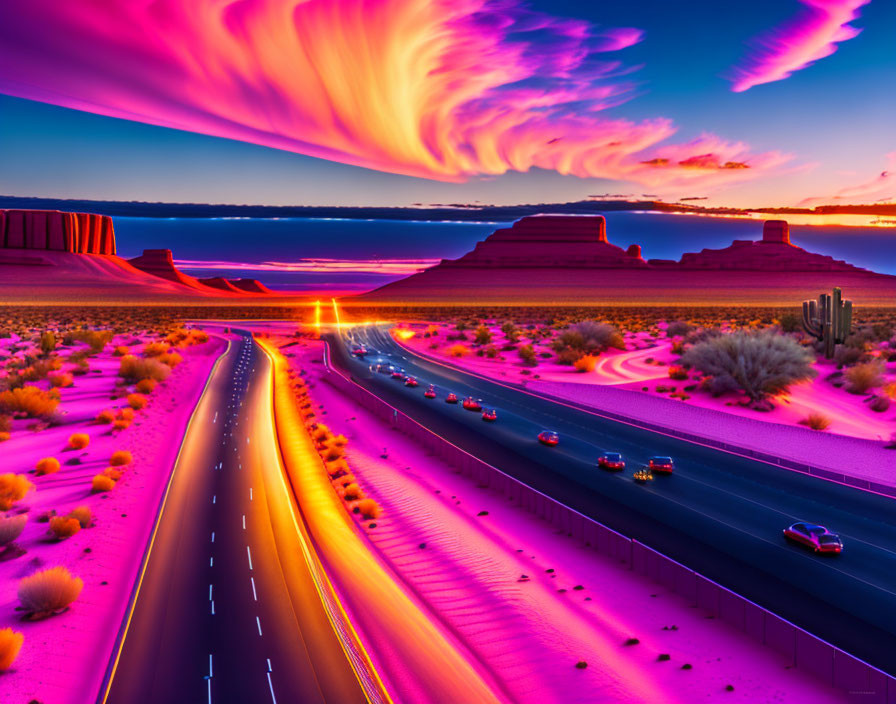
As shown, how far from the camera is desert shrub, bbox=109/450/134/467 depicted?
29.0 metres

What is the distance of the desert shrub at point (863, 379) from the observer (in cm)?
4178

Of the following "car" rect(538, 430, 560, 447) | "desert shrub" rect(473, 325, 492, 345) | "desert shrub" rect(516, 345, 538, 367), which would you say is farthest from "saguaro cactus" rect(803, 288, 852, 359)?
"desert shrub" rect(473, 325, 492, 345)

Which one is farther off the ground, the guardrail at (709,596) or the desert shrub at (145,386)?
the desert shrub at (145,386)

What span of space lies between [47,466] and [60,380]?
800 inches

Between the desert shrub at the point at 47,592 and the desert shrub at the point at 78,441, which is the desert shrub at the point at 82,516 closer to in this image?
the desert shrub at the point at 47,592

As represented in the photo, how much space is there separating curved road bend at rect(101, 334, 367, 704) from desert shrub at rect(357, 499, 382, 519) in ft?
9.08

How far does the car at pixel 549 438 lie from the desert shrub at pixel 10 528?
21442 mm

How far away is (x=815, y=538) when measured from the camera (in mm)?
18844

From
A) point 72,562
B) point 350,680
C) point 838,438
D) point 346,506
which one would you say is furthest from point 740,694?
point 838,438

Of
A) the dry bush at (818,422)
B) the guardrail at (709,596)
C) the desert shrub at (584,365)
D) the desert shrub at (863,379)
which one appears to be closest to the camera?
the guardrail at (709,596)

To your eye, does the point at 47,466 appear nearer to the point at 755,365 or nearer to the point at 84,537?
the point at 84,537

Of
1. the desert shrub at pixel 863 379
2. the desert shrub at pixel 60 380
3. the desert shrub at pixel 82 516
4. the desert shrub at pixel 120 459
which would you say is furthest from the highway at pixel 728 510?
the desert shrub at pixel 60 380

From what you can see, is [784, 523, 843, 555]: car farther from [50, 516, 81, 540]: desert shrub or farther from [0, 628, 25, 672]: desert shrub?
[50, 516, 81, 540]: desert shrub

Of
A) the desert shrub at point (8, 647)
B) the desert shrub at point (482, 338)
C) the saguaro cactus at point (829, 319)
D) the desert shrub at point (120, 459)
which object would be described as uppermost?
the saguaro cactus at point (829, 319)
